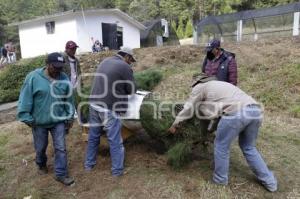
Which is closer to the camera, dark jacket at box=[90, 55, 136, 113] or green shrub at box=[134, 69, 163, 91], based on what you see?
dark jacket at box=[90, 55, 136, 113]

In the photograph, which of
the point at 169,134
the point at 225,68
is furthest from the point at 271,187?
the point at 225,68

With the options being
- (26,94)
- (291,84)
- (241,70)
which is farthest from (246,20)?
(26,94)

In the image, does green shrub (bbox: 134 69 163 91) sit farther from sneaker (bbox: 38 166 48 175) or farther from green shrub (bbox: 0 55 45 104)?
green shrub (bbox: 0 55 45 104)

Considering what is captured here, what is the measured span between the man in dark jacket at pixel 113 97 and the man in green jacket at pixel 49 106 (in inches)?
13.2

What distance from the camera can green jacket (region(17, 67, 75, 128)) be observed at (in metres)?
3.59

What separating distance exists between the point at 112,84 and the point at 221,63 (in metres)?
1.75

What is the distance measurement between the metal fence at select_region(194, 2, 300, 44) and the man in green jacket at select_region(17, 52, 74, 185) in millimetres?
12673

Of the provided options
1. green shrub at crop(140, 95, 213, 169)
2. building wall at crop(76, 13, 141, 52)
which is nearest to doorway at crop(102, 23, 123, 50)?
building wall at crop(76, 13, 141, 52)

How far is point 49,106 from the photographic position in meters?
3.70

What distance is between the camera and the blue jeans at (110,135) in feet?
12.8

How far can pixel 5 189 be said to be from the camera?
4.00m

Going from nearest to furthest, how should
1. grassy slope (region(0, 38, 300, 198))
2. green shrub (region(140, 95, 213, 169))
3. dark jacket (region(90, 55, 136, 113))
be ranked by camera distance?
grassy slope (region(0, 38, 300, 198)) < dark jacket (region(90, 55, 136, 113)) < green shrub (region(140, 95, 213, 169))

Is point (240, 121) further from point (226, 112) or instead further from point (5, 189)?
point (5, 189)

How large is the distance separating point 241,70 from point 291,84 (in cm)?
202
